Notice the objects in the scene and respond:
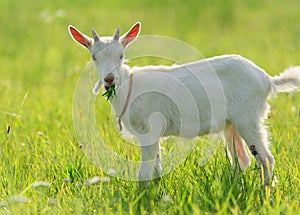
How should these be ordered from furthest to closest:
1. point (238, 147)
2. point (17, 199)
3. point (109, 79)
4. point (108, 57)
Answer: point (238, 147) → point (108, 57) → point (109, 79) → point (17, 199)

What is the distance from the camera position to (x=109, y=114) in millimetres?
6934

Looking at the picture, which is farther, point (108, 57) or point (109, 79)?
point (108, 57)

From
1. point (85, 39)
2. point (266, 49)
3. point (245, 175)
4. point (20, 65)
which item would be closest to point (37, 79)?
point (20, 65)

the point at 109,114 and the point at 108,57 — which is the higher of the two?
the point at 108,57

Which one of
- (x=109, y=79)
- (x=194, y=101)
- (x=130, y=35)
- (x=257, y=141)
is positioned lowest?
(x=257, y=141)

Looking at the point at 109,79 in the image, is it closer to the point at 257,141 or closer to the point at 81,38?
the point at 81,38

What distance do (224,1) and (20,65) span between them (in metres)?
6.23

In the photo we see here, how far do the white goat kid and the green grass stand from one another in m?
0.29

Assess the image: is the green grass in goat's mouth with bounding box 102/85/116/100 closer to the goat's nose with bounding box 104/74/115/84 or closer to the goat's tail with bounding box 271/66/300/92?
the goat's nose with bounding box 104/74/115/84

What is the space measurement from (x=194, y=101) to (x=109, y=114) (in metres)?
2.13

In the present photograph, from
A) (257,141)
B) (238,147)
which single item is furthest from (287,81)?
(238,147)

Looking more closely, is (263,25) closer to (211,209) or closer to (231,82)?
(231,82)

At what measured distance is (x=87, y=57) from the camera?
10922 mm

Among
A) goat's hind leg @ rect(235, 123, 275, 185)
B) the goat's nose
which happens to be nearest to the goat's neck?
the goat's nose
